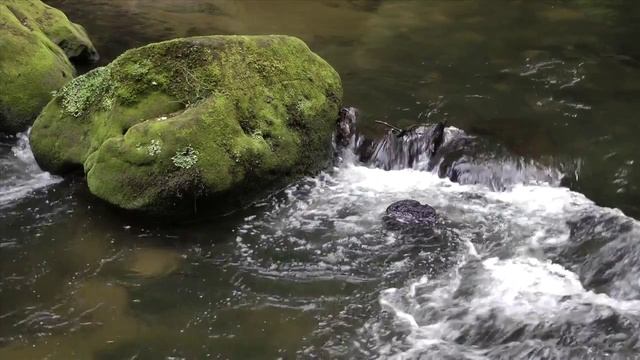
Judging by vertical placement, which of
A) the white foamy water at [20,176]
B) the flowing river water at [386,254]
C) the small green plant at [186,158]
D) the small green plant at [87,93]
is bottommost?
the white foamy water at [20,176]

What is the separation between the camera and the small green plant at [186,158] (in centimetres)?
712

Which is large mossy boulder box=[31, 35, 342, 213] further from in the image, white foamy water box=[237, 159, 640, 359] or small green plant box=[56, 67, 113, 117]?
white foamy water box=[237, 159, 640, 359]

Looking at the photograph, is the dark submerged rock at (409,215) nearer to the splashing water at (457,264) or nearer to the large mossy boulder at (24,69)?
the splashing water at (457,264)

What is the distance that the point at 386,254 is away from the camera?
21.5 ft

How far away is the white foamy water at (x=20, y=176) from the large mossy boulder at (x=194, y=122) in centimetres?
21

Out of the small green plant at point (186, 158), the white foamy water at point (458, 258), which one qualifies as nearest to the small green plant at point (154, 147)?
the small green plant at point (186, 158)

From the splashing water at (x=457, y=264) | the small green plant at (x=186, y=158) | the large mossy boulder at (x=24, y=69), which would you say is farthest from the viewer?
the large mossy boulder at (x=24, y=69)

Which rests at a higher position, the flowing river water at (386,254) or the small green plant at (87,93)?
the small green plant at (87,93)

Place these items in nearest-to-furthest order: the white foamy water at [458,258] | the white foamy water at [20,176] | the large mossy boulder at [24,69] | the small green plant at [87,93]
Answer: the white foamy water at [458,258] → the white foamy water at [20,176] → the small green plant at [87,93] → the large mossy boulder at [24,69]

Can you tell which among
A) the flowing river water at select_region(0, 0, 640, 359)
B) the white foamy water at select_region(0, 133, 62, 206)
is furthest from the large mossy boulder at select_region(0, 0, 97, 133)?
the white foamy water at select_region(0, 133, 62, 206)

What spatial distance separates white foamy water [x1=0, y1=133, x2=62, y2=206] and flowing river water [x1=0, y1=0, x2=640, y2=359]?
30 millimetres

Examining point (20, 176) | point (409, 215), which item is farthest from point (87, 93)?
point (409, 215)

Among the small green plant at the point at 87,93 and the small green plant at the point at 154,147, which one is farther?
the small green plant at the point at 87,93

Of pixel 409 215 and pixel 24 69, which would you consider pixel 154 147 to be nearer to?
pixel 409 215
